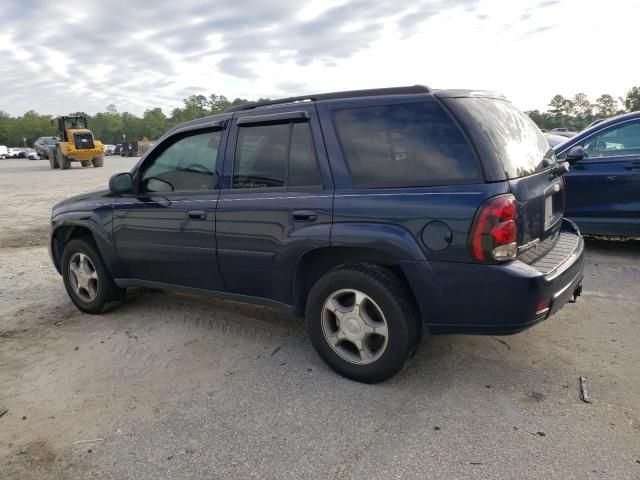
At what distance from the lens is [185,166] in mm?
4207

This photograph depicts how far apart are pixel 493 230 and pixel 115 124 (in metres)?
124

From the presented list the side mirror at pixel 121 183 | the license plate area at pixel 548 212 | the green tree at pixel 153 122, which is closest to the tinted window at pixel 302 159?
the license plate area at pixel 548 212

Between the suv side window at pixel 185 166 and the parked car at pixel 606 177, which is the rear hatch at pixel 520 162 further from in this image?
the parked car at pixel 606 177

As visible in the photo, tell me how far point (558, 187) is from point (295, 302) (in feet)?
6.73

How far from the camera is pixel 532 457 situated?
2480 millimetres

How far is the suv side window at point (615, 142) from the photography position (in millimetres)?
5891

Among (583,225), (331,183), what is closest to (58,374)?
(331,183)

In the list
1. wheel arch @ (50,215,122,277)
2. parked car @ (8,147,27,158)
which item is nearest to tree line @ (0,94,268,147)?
parked car @ (8,147,27,158)

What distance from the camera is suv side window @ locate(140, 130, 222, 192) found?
399cm

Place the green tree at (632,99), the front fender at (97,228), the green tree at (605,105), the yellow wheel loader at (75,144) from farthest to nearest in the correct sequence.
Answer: the green tree at (605,105), the green tree at (632,99), the yellow wheel loader at (75,144), the front fender at (97,228)

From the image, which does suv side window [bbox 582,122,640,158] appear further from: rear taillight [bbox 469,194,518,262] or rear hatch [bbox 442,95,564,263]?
rear taillight [bbox 469,194,518,262]

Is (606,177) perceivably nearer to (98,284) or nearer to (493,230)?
(493,230)

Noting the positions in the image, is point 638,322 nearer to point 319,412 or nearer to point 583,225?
point 583,225

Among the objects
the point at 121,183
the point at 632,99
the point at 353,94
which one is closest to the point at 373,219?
the point at 353,94
